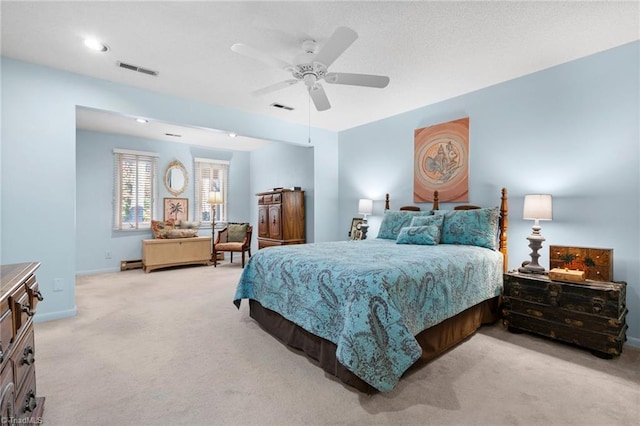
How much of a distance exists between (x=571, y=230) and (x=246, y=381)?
3.27m

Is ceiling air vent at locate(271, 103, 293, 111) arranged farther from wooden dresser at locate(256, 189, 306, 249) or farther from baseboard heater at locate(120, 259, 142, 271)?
baseboard heater at locate(120, 259, 142, 271)

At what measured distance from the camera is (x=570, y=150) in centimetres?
300

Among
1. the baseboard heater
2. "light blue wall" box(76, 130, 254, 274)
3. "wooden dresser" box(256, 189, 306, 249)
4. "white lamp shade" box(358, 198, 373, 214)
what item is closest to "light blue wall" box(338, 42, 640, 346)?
"white lamp shade" box(358, 198, 373, 214)

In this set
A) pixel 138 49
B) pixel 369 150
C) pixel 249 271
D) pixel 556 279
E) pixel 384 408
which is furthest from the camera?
pixel 369 150

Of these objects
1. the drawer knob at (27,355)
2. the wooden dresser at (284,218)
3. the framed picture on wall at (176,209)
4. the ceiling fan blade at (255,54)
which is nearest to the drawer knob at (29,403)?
the drawer knob at (27,355)

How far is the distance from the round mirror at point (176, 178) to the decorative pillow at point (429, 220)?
5088 millimetres

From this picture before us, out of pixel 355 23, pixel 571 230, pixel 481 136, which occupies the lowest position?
pixel 571 230

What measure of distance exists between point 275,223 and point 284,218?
10.8 inches

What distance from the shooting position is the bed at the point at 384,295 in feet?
6.01

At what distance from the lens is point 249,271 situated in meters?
3.14

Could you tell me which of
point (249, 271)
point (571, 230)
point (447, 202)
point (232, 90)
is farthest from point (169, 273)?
point (571, 230)

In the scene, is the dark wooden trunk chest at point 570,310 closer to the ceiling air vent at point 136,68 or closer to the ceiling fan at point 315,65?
the ceiling fan at point 315,65

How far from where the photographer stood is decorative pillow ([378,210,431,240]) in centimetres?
398

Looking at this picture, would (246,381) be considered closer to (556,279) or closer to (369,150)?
(556,279)
